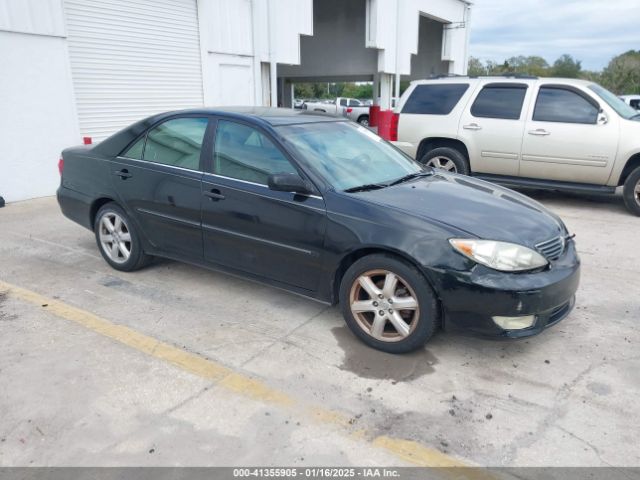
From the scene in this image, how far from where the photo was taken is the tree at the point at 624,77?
36688mm

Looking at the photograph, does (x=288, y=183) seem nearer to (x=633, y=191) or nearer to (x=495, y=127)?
(x=495, y=127)

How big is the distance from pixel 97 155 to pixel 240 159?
1758 mm

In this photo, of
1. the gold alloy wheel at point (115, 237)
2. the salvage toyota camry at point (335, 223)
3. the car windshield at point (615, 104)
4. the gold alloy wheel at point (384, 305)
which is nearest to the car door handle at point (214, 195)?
the salvage toyota camry at point (335, 223)

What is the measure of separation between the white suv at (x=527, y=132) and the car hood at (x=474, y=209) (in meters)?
3.86

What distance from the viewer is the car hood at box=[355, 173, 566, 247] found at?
3.35 m

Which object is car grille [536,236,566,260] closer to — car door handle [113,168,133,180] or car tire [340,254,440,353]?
car tire [340,254,440,353]

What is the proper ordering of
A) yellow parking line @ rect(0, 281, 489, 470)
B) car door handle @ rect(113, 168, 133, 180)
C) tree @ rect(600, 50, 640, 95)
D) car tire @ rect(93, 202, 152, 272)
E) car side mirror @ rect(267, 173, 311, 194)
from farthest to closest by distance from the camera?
1. tree @ rect(600, 50, 640, 95)
2. car tire @ rect(93, 202, 152, 272)
3. car door handle @ rect(113, 168, 133, 180)
4. car side mirror @ rect(267, 173, 311, 194)
5. yellow parking line @ rect(0, 281, 489, 470)

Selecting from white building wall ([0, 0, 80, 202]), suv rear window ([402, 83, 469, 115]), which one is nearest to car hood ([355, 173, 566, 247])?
suv rear window ([402, 83, 469, 115])

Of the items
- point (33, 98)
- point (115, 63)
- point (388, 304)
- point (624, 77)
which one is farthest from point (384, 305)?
point (624, 77)

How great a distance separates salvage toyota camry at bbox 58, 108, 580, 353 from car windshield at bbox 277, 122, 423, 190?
0.05ft

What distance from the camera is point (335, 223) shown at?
11.6 ft

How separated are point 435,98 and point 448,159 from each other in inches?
42.5

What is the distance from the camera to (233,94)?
11.9 metres

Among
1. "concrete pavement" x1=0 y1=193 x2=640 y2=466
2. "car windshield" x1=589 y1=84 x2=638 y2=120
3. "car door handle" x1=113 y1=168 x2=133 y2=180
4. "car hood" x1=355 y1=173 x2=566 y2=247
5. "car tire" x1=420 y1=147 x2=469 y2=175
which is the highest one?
"car windshield" x1=589 y1=84 x2=638 y2=120
